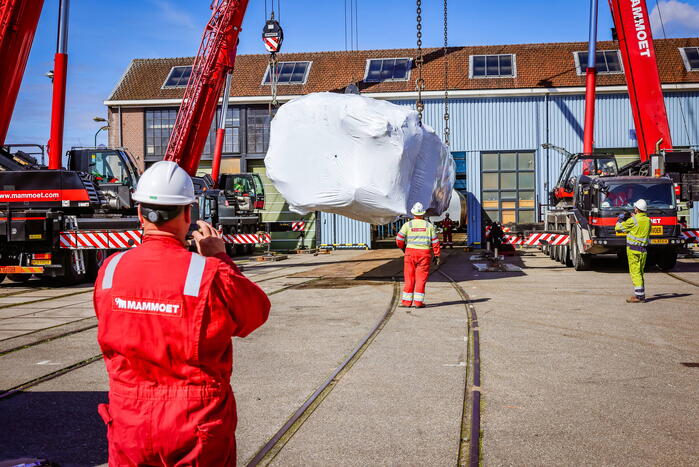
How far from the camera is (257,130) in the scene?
3045 centimetres

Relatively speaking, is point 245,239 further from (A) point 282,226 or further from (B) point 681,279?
(B) point 681,279

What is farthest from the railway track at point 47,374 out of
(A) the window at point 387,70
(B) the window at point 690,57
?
(B) the window at point 690,57

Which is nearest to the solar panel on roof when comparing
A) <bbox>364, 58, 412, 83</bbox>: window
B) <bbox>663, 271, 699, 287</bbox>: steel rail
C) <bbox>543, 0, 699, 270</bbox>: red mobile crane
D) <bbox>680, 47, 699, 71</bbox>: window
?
<bbox>680, 47, 699, 71</bbox>: window

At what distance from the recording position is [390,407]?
5.23m

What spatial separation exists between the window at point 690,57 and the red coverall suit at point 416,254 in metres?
23.6

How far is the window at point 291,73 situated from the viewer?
31.5 meters

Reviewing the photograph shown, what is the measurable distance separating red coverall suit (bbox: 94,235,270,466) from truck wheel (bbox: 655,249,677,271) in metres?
17.0

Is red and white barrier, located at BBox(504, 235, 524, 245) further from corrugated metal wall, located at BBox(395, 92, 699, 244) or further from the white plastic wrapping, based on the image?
corrugated metal wall, located at BBox(395, 92, 699, 244)

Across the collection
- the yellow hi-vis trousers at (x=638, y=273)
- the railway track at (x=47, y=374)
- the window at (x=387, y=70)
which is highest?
the window at (x=387, y=70)

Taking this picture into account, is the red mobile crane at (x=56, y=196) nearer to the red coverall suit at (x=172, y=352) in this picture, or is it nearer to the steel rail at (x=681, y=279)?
the steel rail at (x=681, y=279)

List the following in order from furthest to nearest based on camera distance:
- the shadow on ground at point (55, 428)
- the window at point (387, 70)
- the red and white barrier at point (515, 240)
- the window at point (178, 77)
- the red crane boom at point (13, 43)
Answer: the window at point (178, 77), the window at point (387, 70), the red and white barrier at point (515, 240), the red crane boom at point (13, 43), the shadow on ground at point (55, 428)

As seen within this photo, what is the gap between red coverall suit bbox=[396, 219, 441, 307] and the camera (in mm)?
10695

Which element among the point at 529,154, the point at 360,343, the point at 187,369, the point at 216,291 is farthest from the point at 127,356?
the point at 529,154

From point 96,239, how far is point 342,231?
15.8 metres
